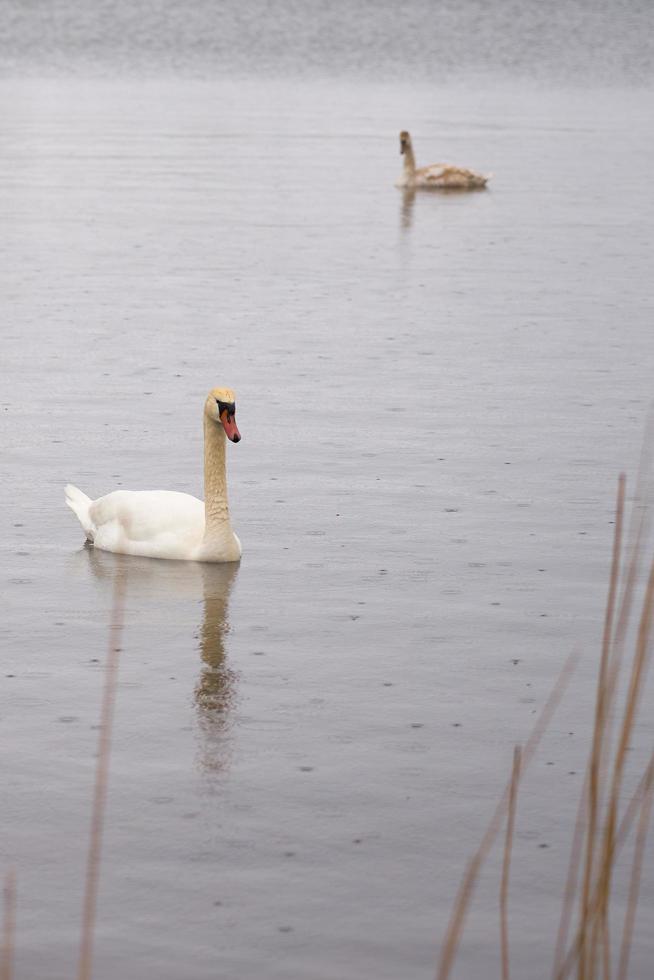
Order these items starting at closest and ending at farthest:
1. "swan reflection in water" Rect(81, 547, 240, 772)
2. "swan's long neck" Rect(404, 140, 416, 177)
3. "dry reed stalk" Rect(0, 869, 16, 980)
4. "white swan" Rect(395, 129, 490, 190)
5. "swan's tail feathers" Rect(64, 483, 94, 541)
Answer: "dry reed stalk" Rect(0, 869, 16, 980), "swan reflection in water" Rect(81, 547, 240, 772), "swan's tail feathers" Rect(64, 483, 94, 541), "white swan" Rect(395, 129, 490, 190), "swan's long neck" Rect(404, 140, 416, 177)

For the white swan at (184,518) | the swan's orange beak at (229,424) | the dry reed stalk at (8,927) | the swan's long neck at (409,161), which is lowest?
the dry reed stalk at (8,927)

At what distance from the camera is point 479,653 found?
820 cm

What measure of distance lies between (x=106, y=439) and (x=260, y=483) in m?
1.30

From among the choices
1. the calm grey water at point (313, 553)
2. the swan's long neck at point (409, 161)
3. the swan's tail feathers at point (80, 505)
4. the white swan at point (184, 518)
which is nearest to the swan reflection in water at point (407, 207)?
the calm grey water at point (313, 553)

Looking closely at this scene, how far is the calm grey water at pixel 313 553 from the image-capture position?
19.8 feet

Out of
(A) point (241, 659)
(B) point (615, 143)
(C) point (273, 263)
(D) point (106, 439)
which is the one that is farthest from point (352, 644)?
(B) point (615, 143)

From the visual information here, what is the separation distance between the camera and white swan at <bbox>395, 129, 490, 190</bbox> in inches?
1025

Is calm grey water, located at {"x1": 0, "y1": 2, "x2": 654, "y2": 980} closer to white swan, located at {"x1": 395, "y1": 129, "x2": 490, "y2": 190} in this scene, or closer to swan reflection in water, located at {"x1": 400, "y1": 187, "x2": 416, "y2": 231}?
swan reflection in water, located at {"x1": 400, "y1": 187, "x2": 416, "y2": 231}

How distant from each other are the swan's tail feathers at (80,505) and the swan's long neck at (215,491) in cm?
67

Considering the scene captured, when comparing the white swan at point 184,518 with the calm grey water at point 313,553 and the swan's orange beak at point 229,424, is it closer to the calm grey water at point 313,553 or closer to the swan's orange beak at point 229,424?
the swan's orange beak at point 229,424

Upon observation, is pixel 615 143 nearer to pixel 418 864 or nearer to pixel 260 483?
pixel 260 483

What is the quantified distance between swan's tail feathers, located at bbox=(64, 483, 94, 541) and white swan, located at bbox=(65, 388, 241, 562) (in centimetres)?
7

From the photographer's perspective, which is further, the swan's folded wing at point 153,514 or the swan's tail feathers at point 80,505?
the swan's tail feathers at point 80,505

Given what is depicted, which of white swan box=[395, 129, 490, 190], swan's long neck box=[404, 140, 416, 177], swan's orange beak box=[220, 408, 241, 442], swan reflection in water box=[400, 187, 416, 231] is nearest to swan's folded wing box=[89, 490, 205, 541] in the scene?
swan's orange beak box=[220, 408, 241, 442]
